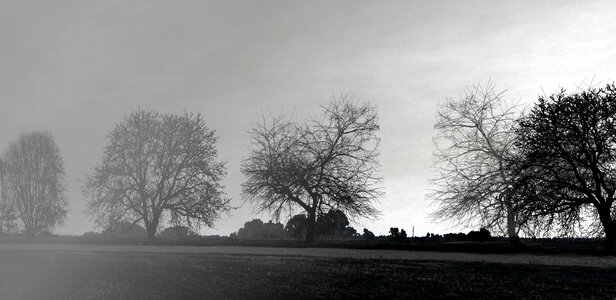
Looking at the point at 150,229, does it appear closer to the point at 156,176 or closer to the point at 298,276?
the point at 156,176

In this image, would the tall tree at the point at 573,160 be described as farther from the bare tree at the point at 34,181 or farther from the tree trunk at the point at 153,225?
the bare tree at the point at 34,181

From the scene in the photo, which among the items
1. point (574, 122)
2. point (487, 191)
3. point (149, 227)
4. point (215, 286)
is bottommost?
point (215, 286)

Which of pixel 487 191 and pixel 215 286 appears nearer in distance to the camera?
pixel 215 286

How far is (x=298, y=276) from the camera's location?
17.5 metres

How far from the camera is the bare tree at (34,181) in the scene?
182 ft

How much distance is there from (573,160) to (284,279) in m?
19.3

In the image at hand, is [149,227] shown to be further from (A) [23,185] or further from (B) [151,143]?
(A) [23,185]

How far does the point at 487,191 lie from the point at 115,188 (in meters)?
26.0

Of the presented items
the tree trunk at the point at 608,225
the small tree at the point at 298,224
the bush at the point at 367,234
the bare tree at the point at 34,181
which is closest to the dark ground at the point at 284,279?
the tree trunk at the point at 608,225

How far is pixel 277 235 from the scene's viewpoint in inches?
1644

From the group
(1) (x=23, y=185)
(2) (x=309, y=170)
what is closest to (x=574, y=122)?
(2) (x=309, y=170)

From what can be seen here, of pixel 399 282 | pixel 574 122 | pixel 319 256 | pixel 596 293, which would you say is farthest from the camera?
pixel 574 122

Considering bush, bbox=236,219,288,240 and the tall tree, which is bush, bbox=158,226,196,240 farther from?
the tall tree

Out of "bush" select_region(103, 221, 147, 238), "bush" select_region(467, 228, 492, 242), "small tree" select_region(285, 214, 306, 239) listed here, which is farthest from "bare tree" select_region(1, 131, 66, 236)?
"bush" select_region(467, 228, 492, 242)
